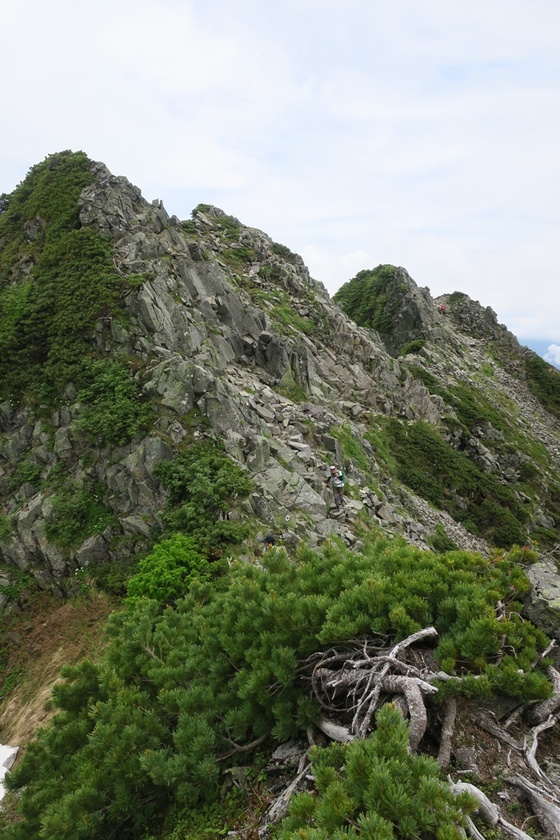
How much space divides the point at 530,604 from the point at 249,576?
14.5ft

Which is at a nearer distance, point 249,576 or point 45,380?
point 249,576

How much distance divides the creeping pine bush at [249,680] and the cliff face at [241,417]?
7749mm

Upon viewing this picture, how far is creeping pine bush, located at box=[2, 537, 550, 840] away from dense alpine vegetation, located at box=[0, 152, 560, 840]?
0.04m

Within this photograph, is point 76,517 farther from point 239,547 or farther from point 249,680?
point 249,680

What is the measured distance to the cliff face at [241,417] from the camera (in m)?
15.7

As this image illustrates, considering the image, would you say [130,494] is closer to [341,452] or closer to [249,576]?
[249,576]

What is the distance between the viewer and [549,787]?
396 centimetres

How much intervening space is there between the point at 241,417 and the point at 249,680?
42.2 feet

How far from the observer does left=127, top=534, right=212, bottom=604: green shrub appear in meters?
12.3

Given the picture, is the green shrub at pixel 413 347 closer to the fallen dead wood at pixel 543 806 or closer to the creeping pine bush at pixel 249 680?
the creeping pine bush at pixel 249 680

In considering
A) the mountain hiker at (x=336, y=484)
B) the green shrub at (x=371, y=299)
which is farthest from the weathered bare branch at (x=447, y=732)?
the green shrub at (x=371, y=299)

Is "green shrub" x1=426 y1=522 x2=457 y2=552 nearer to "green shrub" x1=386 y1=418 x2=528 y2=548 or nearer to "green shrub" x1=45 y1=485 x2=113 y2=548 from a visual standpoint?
"green shrub" x1=386 y1=418 x2=528 y2=548

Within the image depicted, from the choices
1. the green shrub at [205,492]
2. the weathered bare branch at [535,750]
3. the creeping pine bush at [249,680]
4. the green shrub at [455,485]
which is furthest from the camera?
the green shrub at [455,485]

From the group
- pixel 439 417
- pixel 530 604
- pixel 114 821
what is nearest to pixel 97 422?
pixel 114 821
